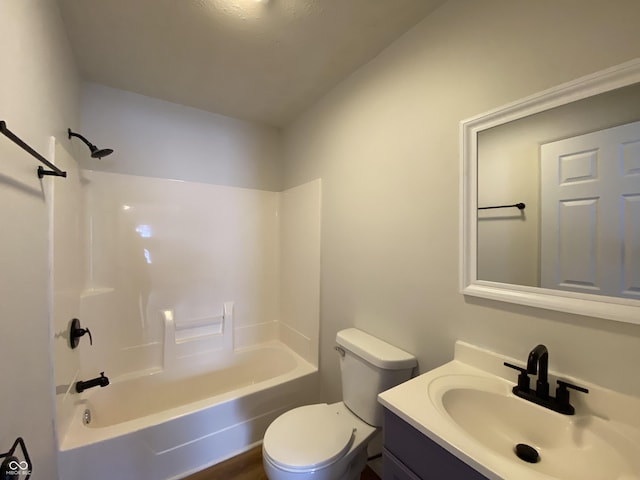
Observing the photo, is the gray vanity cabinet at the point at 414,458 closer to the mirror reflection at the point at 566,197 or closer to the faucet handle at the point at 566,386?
the faucet handle at the point at 566,386

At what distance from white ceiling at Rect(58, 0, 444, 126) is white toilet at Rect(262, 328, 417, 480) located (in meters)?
1.67

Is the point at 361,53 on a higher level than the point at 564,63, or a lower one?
higher

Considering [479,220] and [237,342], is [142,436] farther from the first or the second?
[479,220]

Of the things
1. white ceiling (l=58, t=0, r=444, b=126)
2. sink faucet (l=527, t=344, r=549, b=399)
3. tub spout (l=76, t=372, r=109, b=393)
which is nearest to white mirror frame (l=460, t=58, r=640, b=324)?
sink faucet (l=527, t=344, r=549, b=399)

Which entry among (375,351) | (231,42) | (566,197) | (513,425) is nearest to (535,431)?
(513,425)

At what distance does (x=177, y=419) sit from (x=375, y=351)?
122cm

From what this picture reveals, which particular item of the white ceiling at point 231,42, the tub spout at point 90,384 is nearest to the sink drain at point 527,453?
the white ceiling at point 231,42

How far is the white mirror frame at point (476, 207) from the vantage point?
0.77 m

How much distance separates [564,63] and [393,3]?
76 cm

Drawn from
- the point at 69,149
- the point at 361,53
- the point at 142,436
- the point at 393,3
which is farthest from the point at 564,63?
the point at 142,436

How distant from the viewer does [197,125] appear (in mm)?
2215

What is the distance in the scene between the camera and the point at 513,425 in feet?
2.90

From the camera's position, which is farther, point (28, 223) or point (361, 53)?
point (361, 53)

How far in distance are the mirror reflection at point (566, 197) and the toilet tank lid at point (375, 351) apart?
0.56 meters
